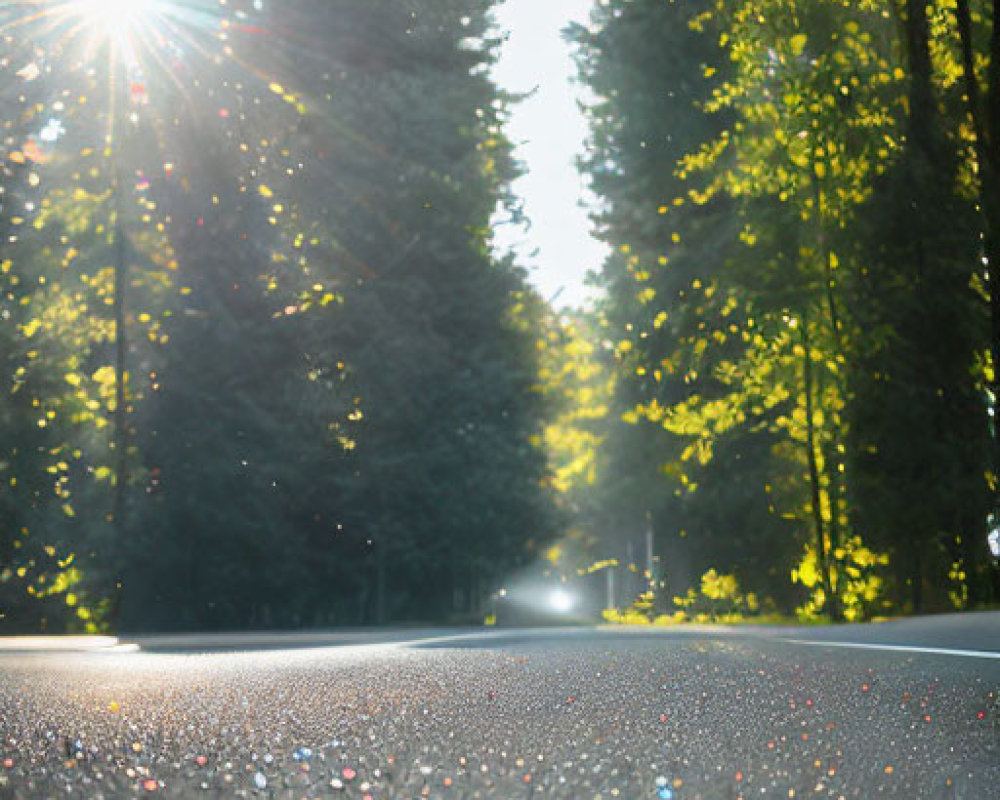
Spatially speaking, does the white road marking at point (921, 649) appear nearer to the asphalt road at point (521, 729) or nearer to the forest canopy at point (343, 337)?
the asphalt road at point (521, 729)

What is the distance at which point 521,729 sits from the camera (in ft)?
13.5

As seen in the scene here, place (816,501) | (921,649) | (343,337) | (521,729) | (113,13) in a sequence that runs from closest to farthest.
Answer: (521,729) → (921,649) → (816,501) → (343,337) → (113,13)

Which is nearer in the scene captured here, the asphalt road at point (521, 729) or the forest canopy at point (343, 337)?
the asphalt road at point (521, 729)

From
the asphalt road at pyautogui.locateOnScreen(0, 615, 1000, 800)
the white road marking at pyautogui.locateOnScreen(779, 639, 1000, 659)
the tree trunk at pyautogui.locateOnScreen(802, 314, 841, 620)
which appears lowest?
the asphalt road at pyautogui.locateOnScreen(0, 615, 1000, 800)

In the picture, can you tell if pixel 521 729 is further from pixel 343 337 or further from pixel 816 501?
pixel 343 337

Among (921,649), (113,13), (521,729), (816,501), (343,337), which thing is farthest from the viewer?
(113,13)

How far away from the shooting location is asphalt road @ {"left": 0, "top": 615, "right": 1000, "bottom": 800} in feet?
10.2

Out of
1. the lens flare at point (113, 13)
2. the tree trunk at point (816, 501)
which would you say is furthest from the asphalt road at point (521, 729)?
the lens flare at point (113, 13)

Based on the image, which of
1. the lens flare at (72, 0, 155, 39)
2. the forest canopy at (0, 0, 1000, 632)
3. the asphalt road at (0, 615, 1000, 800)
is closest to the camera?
the asphalt road at (0, 615, 1000, 800)

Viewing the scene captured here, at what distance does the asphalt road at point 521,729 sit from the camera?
3121 mm

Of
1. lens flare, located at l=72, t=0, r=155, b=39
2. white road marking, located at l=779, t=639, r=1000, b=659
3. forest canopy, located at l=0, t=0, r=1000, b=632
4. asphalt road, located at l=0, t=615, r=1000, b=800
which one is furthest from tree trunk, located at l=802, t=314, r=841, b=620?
lens flare, located at l=72, t=0, r=155, b=39

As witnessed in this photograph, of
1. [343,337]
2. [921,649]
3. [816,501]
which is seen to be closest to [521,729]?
[921,649]

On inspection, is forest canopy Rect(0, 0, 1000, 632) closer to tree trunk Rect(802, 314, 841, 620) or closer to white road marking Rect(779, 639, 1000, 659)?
tree trunk Rect(802, 314, 841, 620)

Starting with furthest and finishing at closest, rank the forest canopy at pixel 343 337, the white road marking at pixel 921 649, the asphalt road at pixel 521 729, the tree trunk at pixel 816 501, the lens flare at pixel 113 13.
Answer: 1. the lens flare at pixel 113 13
2. the forest canopy at pixel 343 337
3. the tree trunk at pixel 816 501
4. the white road marking at pixel 921 649
5. the asphalt road at pixel 521 729
